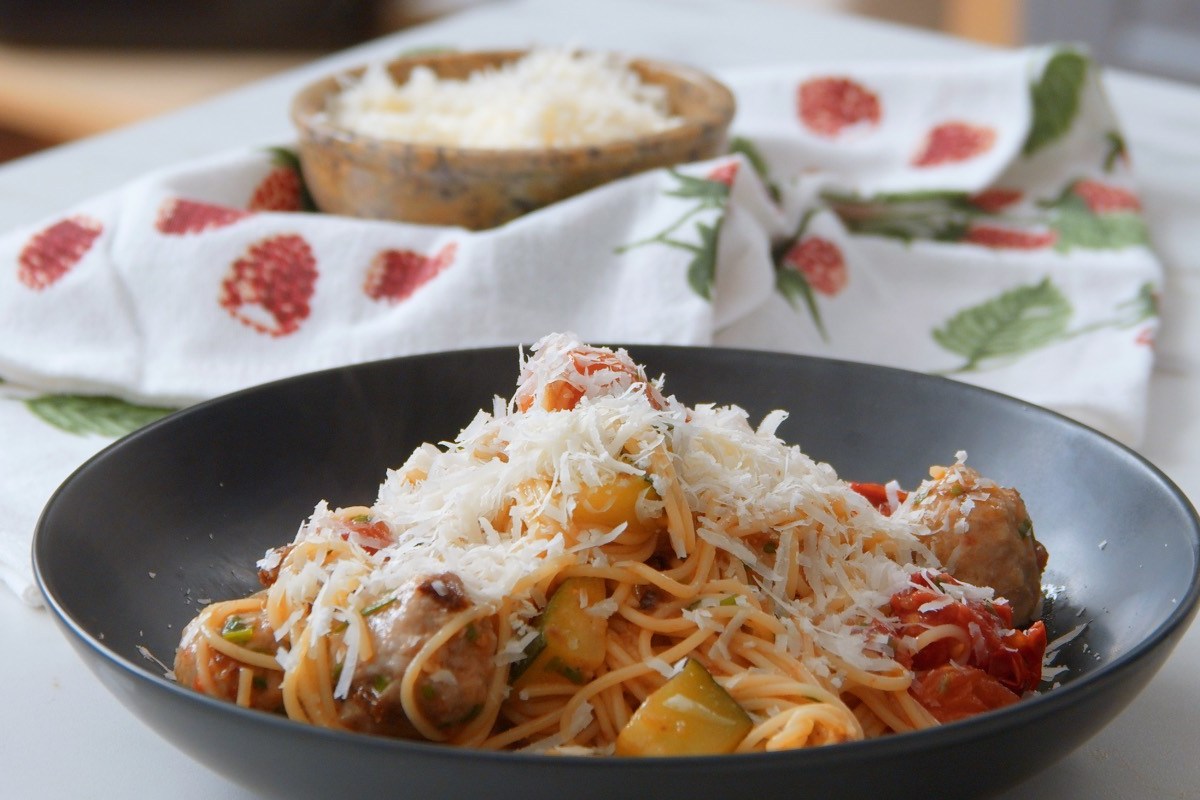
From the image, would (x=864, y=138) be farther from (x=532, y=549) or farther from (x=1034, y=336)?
(x=532, y=549)

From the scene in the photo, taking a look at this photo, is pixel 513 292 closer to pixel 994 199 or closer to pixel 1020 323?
pixel 1020 323

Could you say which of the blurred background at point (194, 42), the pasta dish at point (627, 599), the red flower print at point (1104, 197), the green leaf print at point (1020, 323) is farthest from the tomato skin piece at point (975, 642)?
the blurred background at point (194, 42)

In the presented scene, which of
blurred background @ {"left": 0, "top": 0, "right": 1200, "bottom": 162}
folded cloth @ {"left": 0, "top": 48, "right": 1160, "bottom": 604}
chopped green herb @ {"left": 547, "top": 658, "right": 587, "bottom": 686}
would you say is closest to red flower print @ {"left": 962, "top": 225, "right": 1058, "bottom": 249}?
folded cloth @ {"left": 0, "top": 48, "right": 1160, "bottom": 604}

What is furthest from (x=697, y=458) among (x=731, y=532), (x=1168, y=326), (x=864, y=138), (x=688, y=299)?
(x=864, y=138)

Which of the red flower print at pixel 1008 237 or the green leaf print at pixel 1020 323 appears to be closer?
the green leaf print at pixel 1020 323

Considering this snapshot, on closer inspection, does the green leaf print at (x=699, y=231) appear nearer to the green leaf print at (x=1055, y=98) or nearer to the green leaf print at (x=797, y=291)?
the green leaf print at (x=797, y=291)

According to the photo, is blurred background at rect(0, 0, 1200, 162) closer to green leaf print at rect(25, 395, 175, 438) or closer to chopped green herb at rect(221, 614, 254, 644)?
green leaf print at rect(25, 395, 175, 438)
